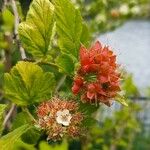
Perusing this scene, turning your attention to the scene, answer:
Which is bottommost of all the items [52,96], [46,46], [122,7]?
[52,96]

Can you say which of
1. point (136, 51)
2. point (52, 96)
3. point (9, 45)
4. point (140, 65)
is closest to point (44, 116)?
point (52, 96)

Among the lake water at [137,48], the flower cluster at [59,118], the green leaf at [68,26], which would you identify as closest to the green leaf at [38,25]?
the green leaf at [68,26]

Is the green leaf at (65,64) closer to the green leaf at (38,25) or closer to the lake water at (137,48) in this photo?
the green leaf at (38,25)

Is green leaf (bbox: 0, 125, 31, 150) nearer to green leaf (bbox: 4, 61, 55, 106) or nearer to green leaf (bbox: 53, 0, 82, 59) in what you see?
green leaf (bbox: 4, 61, 55, 106)

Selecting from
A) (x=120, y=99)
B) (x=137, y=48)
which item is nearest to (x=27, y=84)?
(x=120, y=99)

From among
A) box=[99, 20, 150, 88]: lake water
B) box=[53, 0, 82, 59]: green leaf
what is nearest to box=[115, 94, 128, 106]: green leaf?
box=[53, 0, 82, 59]: green leaf

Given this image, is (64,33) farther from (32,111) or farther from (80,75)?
(32,111)
